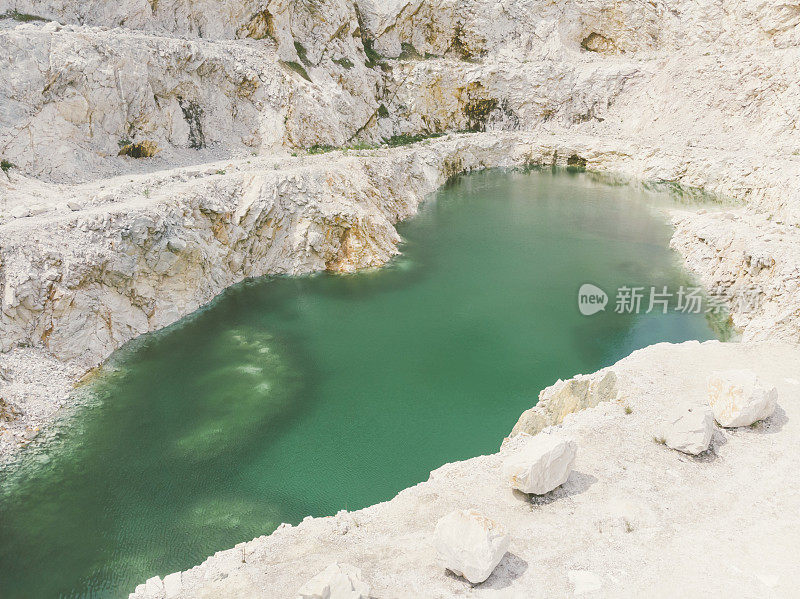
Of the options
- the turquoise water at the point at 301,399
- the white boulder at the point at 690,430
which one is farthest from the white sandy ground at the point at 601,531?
the turquoise water at the point at 301,399

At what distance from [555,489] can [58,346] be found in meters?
20.5

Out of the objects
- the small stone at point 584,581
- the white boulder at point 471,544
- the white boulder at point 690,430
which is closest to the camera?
the white boulder at point 471,544

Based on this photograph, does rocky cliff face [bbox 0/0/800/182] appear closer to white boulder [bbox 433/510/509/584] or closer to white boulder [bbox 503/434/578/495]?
white boulder [bbox 503/434/578/495]

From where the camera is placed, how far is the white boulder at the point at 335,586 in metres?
9.09

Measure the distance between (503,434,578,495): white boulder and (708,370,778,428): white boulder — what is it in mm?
5380

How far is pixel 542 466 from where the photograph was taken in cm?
1219

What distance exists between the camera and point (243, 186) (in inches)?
1283

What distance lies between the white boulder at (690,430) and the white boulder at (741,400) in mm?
904

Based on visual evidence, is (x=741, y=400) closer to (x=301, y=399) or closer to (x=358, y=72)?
(x=301, y=399)

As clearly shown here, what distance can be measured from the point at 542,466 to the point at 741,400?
21.7ft

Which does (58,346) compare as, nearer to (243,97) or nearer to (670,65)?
(243,97)

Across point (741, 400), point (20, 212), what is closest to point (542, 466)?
point (741, 400)

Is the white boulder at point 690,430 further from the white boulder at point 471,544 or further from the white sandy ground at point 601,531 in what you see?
the white boulder at point 471,544

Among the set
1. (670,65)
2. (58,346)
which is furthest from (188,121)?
(670,65)
